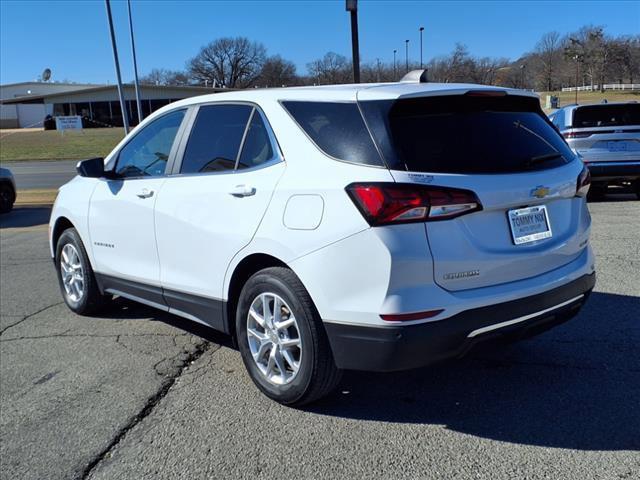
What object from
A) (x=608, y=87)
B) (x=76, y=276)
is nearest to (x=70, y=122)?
(x=76, y=276)

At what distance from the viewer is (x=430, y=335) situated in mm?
2850

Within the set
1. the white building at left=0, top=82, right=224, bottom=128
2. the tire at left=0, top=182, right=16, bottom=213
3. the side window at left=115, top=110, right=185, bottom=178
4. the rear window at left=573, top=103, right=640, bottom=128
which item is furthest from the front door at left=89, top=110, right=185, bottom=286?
the white building at left=0, top=82, right=224, bottom=128

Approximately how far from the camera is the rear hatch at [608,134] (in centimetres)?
1014

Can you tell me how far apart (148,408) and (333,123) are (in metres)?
2.04

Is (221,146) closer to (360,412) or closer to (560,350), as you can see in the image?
(360,412)

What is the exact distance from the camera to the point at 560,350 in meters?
4.15

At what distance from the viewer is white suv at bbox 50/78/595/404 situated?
285 cm

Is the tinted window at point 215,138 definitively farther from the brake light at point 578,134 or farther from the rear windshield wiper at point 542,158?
the brake light at point 578,134

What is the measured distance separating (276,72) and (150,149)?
A: 3608 inches

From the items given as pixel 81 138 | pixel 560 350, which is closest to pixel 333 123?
pixel 560 350

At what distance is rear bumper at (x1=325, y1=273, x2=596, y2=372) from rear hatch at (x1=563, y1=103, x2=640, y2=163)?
317 inches

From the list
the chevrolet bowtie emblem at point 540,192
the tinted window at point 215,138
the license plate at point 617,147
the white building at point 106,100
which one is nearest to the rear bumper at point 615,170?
the license plate at point 617,147

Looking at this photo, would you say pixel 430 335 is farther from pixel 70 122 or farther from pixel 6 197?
pixel 70 122

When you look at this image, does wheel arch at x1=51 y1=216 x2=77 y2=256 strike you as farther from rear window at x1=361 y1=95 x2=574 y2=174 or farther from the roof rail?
rear window at x1=361 y1=95 x2=574 y2=174
